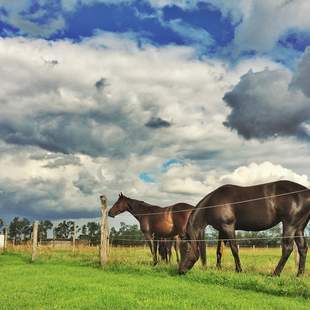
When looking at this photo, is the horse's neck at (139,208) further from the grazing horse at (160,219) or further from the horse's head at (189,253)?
the horse's head at (189,253)

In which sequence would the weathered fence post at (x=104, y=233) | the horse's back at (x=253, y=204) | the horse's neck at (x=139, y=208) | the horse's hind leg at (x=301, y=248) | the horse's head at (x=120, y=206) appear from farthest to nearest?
1. the horse's head at (x=120, y=206)
2. the horse's neck at (x=139, y=208)
3. the weathered fence post at (x=104, y=233)
4. the horse's back at (x=253, y=204)
5. the horse's hind leg at (x=301, y=248)

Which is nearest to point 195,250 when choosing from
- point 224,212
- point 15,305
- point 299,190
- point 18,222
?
point 224,212

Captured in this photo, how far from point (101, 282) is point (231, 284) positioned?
3.31 meters

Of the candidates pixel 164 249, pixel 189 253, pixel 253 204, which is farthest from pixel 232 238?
pixel 164 249

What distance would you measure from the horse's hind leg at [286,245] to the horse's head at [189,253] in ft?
8.00

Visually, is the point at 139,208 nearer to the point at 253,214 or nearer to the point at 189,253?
the point at 189,253

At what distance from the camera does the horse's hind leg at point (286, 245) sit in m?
13.3

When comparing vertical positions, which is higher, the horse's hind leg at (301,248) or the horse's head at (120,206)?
the horse's head at (120,206)

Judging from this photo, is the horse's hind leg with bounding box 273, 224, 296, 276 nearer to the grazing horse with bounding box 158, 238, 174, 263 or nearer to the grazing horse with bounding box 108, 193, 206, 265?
the grazing horse with bounding box 108, 193, 206, 265

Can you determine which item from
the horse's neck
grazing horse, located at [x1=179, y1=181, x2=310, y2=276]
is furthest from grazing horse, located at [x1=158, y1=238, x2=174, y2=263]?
grazing horse, located at [x1=179, y1=181, x2=310, y2=276]

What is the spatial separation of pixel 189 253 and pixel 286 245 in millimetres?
2914

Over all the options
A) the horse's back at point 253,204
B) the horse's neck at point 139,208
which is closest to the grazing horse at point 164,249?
the horse's neck at point 139,208

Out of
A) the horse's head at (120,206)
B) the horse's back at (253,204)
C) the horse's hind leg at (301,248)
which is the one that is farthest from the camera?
the horse's head at (120,206)

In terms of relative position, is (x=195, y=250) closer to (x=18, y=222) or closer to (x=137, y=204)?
(x=137, y=204)
